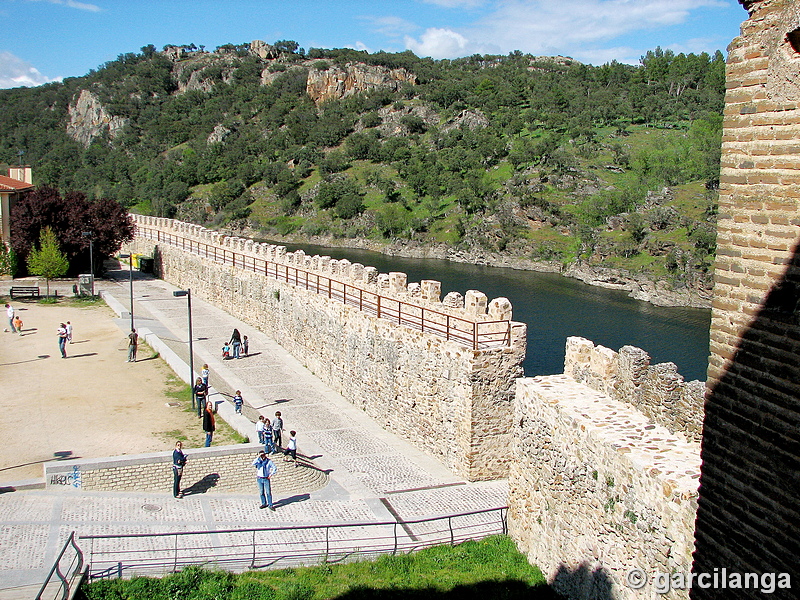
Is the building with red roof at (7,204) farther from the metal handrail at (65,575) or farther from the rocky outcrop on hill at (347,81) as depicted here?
the rocky outcrop on hill at (347,81)

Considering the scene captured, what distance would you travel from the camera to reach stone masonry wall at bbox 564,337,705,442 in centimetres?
863

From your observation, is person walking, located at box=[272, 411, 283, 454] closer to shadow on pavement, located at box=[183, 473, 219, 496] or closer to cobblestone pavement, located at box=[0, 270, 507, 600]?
cobblestone pavement, located at box=[0, 270, 507, 600]

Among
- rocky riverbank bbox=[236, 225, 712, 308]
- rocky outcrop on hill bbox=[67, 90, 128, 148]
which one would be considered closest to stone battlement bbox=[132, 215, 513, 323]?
rocky riverbank bbox=[236, 225, 712, 308]

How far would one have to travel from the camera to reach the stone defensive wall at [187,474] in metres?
11.0

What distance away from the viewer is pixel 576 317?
3203cm

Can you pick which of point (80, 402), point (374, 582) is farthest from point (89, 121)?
point (374, 582)

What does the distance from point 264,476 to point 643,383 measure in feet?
18.4

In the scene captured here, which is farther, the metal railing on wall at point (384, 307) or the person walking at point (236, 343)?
the person walking at point (236, 343)

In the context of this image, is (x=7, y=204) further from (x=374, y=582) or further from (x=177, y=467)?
(x=374, y=582)

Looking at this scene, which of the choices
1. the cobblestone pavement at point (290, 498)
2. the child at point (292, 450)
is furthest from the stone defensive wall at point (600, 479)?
the child at point (292, 450)

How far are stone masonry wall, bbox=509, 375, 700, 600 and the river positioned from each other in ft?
47.1

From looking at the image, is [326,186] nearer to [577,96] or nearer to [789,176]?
[577,96]

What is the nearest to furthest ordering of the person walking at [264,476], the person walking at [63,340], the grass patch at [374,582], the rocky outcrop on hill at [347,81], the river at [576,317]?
1. the grass patch at [374,582]
2. the person walking at [264,476]
3. the person walking at [63,340]
4. the river at [576,317]
5. the rocky outcrop on hill at [347,81]

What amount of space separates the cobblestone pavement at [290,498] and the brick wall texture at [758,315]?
22.5 feet
